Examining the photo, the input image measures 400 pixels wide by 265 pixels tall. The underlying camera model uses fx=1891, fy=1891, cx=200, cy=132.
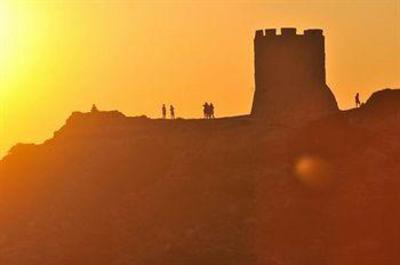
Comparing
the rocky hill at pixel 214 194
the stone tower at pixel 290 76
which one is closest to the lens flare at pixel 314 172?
the rocky hill at pixel 214 194

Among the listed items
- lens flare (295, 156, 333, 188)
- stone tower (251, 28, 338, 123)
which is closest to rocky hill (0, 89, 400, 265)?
lens flare (295, 156, 333, 188)

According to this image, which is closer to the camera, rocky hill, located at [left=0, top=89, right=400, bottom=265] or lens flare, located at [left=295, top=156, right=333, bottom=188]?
rocky hill, located at [left=0, top=89, right=400, bottom=265]

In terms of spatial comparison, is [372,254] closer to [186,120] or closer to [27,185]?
[186,120]

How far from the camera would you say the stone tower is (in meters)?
117

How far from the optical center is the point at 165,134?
118688 mm

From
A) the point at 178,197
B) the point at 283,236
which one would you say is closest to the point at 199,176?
the point at 178,197

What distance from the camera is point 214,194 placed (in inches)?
4488

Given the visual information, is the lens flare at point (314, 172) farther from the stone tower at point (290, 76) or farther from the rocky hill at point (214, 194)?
the stone tower at point (290, 76)

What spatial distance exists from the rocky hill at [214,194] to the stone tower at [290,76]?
5.49ft

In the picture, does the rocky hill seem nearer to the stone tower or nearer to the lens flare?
the lens flare

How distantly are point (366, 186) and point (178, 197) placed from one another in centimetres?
1255

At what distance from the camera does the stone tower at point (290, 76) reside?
116625 millimetres

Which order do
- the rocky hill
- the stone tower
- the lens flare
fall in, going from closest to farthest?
the rocky hill < the lens flare < the stone tower

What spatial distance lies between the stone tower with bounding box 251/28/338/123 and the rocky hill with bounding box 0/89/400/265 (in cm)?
167
